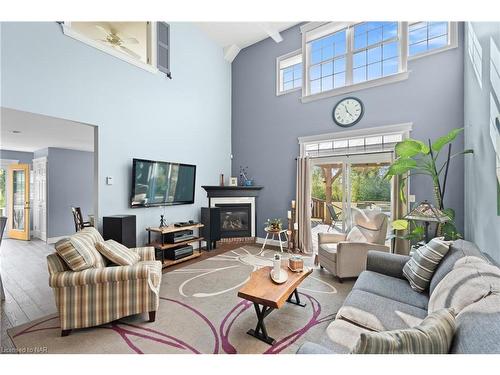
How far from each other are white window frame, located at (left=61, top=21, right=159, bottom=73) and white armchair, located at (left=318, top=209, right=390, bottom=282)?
4.12 metres

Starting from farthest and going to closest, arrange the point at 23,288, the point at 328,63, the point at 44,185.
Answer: the point at 44,185 → the point at 328,63 → the point at 23,288

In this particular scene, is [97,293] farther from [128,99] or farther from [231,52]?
[231,52]

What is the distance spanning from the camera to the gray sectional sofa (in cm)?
90

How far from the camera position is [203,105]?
16.4 ft

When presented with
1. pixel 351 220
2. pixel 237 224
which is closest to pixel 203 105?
pixel 237 224

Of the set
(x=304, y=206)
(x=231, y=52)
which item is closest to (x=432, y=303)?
(x=304, y=206)

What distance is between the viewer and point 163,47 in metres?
4.15

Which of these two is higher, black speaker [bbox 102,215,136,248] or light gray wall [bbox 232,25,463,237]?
light gray wall [bbox 232,25,463,237]

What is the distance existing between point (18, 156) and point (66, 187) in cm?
197

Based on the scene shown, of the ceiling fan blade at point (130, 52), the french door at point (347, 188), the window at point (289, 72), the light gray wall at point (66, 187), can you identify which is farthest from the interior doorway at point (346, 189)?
the light gray wall at point (66, 187)

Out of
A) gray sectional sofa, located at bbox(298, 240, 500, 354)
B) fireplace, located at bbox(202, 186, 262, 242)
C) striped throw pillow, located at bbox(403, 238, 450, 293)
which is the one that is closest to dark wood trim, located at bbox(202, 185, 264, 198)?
fireplace, located at bbox(202, 186, 262, 242)

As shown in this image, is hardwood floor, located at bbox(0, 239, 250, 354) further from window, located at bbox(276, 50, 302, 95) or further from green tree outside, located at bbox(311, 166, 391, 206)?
window, located at bbox(276, 50, 302, 95)

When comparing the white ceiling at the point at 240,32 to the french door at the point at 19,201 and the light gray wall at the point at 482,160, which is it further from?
the french door at the point at 19,201
